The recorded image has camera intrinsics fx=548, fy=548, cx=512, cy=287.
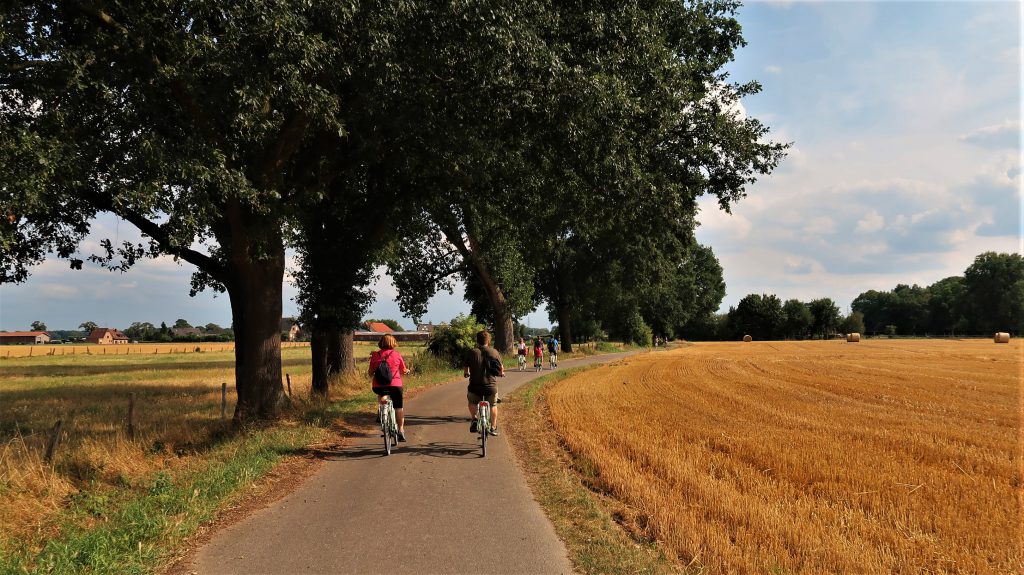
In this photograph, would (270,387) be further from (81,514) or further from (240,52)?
(240,52)

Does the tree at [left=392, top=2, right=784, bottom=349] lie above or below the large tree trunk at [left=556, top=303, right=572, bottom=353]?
above

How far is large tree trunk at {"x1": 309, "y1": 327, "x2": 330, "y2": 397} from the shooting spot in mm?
15306

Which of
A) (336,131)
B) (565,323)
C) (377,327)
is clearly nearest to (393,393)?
(336,131)

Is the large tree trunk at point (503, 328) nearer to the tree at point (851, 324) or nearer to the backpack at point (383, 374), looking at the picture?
the backpack at point (383, 374)

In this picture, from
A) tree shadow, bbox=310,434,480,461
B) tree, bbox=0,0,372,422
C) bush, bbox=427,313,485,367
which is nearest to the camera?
tree, bbox=0,0,372,422

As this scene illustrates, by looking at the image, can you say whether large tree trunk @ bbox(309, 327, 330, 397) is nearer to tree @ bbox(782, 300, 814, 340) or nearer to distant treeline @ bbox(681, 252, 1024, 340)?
distant treeline @ bbox(681, 252, 1024, 340)

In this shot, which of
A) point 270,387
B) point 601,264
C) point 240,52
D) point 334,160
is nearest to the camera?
point 240,52

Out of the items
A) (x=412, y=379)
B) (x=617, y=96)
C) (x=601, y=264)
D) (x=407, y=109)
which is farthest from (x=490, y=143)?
(x=601, y=264)

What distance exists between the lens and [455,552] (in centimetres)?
462

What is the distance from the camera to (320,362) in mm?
15641

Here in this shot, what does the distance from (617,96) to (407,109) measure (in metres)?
3.66

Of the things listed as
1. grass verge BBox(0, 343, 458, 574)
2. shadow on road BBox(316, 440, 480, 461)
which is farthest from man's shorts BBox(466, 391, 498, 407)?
grass verge BBox(0, 343, 458, 574)

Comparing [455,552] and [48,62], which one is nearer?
[455,552]

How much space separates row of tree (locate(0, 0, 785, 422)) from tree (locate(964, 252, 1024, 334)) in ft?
358
